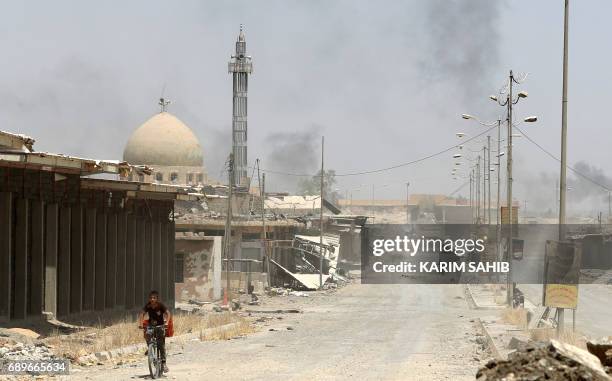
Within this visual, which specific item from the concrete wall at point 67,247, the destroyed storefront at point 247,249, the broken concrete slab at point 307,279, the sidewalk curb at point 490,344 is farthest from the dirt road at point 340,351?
the broken concrete slab at point 307,279

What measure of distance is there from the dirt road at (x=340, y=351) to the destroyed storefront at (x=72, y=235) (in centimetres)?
467

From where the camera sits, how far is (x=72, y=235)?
98.7ft

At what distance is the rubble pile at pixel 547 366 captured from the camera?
1040 centimetres

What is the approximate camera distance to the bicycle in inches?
693

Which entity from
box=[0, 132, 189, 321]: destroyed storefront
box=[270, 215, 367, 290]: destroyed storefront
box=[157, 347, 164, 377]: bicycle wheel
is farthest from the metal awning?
box=[270, 215, 367, 290]: destroyed storefront

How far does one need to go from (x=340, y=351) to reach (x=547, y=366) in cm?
1378

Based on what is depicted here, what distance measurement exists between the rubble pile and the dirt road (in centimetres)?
749

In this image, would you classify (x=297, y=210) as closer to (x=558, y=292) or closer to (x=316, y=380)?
(x=558, y=292)

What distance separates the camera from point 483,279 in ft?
241

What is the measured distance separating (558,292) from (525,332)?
6022mm

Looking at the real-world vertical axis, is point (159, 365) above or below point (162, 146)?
below

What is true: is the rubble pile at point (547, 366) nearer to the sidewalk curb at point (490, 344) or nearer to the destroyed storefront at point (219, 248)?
the sidewalk curb at point (490, 344)

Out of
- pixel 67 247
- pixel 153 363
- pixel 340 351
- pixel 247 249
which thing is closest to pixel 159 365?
pixel 153 363

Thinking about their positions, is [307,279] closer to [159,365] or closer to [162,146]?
[162,146]
